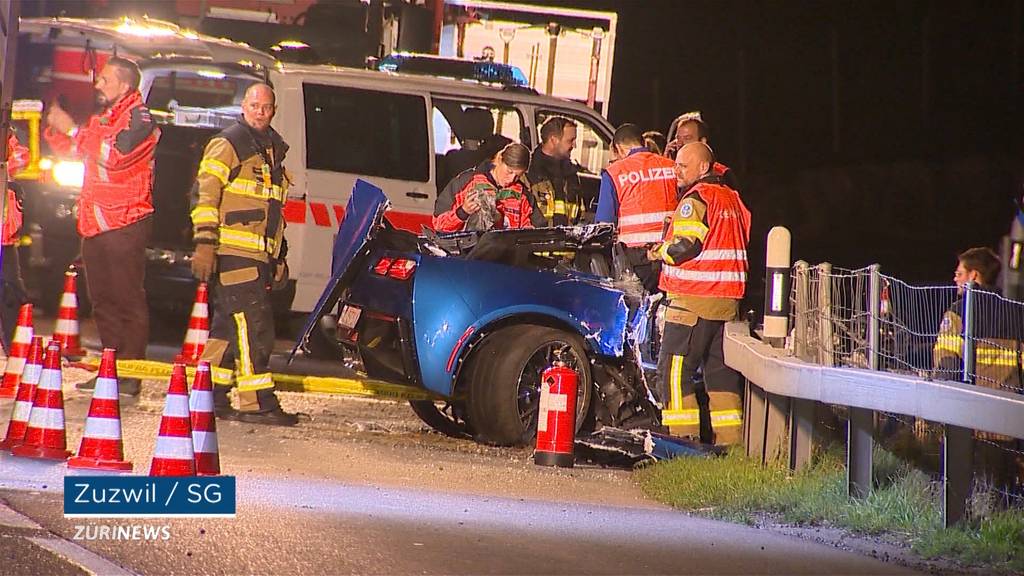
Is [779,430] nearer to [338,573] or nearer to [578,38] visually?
[338,573]

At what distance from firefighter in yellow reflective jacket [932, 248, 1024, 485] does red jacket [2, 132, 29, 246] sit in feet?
19.3

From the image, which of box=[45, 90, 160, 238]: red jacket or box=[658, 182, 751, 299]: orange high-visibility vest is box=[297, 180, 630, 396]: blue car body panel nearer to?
box=[658, 182, 751, 299]: orange high-visibility vest

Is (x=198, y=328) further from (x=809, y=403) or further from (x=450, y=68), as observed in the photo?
(x=809, y=403)

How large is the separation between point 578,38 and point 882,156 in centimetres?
1504

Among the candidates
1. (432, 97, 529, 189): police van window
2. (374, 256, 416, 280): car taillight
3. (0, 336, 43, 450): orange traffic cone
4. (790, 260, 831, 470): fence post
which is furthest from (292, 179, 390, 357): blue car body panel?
(432, 97, 529, 189): police van window

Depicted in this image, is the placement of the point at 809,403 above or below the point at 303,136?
below

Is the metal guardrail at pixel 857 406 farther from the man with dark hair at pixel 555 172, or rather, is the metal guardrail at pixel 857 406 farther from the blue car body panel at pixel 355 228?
the man with dark hair at pixel 555 172

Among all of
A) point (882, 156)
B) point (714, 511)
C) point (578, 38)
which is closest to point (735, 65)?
point (882, 156)

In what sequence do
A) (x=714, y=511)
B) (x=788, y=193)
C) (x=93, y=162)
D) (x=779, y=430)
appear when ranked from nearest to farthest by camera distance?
(x=714, y=511), (x=779, y=430), (x=93, y=162), (x=788, y=193)

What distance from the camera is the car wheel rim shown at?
9.48m

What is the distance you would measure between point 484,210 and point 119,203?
2.29m

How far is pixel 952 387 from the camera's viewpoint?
21.7 ft

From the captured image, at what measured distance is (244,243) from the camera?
9.68m

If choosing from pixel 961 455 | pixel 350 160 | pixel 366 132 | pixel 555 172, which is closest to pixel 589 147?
pixel 555 172
